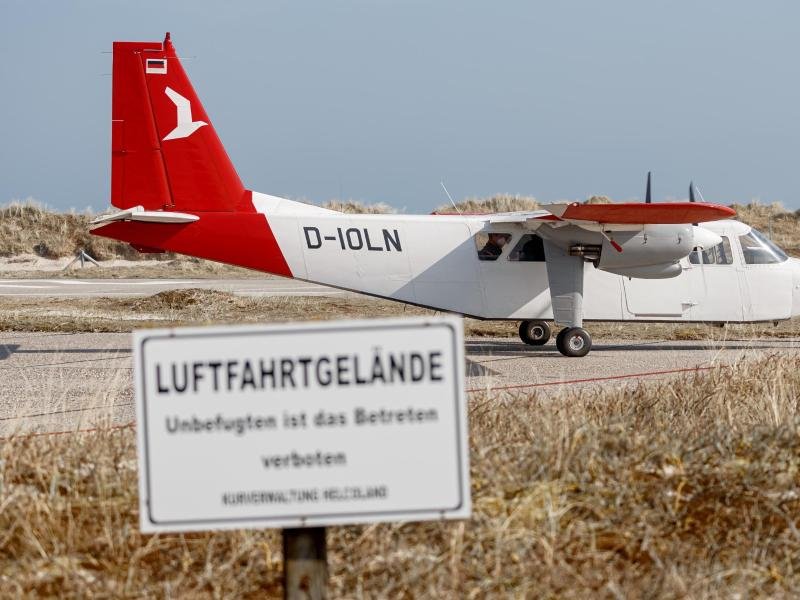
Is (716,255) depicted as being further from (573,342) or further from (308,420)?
(308,420)

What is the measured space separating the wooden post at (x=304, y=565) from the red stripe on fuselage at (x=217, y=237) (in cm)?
1230

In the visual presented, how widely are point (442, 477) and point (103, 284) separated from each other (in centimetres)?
3050

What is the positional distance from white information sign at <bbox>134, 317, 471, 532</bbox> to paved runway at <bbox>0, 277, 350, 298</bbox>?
24798mm

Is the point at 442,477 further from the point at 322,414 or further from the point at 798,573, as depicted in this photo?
the point at 798,573

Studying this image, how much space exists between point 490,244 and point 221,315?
7.66 metres

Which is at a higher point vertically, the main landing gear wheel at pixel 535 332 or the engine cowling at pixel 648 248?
the engine cowling at pixel 648 248

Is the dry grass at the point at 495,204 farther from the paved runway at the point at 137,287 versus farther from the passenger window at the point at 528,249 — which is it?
the passenger window at the point at 528,249

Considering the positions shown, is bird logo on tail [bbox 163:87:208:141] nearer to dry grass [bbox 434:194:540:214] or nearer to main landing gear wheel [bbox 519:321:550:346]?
main landing gear wheel [bbox 519:321:550:346]

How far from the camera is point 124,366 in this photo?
455 inches

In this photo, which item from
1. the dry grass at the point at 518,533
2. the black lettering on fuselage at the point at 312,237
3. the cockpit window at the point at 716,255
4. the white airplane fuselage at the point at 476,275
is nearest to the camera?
the dry grass at the point at 518,533

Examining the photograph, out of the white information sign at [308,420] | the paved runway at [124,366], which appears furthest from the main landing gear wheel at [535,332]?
the white information sign at [308,420]

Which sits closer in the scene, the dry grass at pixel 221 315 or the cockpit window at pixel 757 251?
the cockpit window at pixel 757 251

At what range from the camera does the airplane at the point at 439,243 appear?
15.6 metres

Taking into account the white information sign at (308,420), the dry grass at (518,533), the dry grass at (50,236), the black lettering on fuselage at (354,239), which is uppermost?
the dry grass at (50,236)
